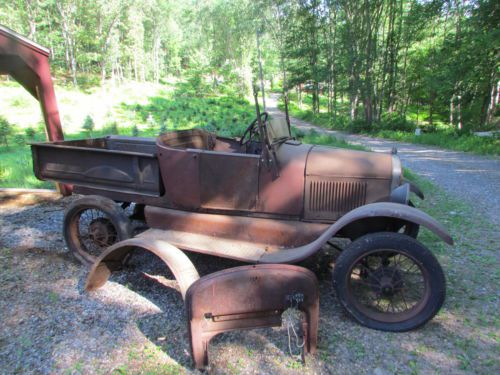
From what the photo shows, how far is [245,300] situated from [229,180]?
134 cm

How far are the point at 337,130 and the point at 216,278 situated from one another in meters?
19.8

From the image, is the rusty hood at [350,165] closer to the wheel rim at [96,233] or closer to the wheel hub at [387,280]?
the wheel hub at [387,280]

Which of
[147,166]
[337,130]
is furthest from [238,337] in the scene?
[337,130]

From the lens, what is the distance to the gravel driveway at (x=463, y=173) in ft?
20.7

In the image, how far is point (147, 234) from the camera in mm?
3508

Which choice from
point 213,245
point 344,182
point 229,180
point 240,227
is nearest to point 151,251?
point 213,245

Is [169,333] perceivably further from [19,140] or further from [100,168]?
[19,140]

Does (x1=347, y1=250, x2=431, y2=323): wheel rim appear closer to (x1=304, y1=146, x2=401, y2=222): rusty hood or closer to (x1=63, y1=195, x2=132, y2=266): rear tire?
(x1=304, y1=146, x2=401, y2=222): rusty hood

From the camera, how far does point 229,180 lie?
3.38 meters

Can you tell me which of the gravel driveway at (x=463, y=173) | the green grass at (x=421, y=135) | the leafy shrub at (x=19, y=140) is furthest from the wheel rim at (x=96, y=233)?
the leafy shrub at (x=19, y=140)

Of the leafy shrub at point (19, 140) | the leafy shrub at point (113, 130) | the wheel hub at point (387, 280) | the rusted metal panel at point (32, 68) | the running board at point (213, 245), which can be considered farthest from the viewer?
the leafy shrub at point (19, 140)

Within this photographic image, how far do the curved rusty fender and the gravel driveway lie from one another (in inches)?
191

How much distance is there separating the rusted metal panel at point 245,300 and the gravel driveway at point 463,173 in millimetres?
4311

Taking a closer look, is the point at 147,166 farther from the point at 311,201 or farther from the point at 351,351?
the point at 351,351
